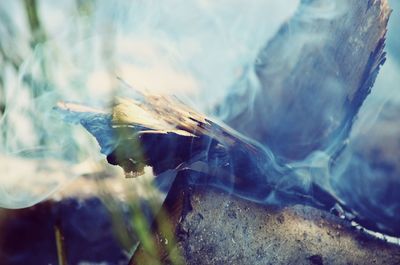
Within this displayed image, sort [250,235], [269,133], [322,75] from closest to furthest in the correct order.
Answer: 1. [250,235]
2. [322,75]
3. [269,133]

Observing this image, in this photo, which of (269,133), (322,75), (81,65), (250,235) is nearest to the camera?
(250,235)

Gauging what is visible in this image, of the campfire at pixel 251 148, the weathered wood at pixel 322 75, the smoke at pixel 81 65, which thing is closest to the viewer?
the campfire at pixel 251 148

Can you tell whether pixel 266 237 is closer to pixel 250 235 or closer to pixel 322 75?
pixel 250 235

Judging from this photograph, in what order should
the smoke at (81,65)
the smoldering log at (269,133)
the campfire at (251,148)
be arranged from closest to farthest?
the smoldering log at (269,133) → the campfire at (251,148) → the smoke at (81,65)

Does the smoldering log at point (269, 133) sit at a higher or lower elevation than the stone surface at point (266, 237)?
higher

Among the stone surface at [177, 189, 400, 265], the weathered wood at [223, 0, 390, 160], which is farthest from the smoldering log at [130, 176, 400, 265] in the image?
the weathered wood at [223, 0, 390, 160]

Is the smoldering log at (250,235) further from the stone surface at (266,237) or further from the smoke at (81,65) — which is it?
the smoke at (81,65)

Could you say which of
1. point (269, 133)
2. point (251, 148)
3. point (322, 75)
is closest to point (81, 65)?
point (251, 148)

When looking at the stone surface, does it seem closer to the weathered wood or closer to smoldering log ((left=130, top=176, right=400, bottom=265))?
smoldering log ((left=130, top=176, right=400, bottom=265))

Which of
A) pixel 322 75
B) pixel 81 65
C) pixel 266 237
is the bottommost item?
pixel 266 237

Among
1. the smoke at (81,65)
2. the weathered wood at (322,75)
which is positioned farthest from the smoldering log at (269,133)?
the smoke at (81,65)

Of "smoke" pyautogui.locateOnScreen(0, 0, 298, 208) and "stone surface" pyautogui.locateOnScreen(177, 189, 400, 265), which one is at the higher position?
"smoke" pyautogui.locateOnScreen(0, 0, 298, 208)
